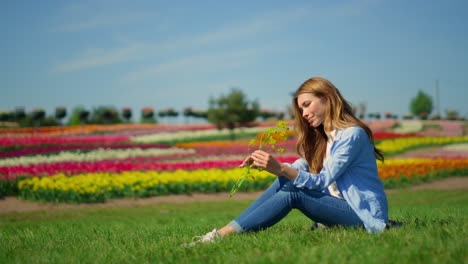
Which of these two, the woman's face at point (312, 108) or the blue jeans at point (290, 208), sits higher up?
the woman's face at point (312, 108)

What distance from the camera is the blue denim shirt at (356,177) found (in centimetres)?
328

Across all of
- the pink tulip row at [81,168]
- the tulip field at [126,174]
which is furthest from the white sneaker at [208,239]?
the pink tulip row at [81,168]

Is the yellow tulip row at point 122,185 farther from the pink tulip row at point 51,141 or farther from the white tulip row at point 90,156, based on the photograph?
the pink tulip row at point 51,141

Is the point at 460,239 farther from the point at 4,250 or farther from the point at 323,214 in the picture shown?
the point at 4,250

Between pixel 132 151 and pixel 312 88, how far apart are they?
1501 cm

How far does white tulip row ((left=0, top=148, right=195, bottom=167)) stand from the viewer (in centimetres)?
1331

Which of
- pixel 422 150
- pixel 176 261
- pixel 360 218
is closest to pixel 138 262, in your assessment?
pixel 176 261

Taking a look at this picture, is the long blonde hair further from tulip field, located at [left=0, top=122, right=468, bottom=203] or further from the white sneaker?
tulip field, located at [left=0, top=122, right=468, bottom=203]

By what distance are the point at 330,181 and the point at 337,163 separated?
169 mm

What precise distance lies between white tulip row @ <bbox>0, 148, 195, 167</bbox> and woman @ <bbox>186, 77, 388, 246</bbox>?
37.6 ft

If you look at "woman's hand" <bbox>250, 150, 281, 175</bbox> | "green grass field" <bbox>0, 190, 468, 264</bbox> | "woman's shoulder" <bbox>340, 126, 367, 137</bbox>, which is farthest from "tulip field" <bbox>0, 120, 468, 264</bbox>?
"woman's shoulder" <bbox>340, 126, 367, 137</bbox>

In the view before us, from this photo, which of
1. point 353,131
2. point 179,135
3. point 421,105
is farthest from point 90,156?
point 421,105

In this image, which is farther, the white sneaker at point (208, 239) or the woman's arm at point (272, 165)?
the white sneaker at point (208, 239)

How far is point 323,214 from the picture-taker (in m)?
3.48
